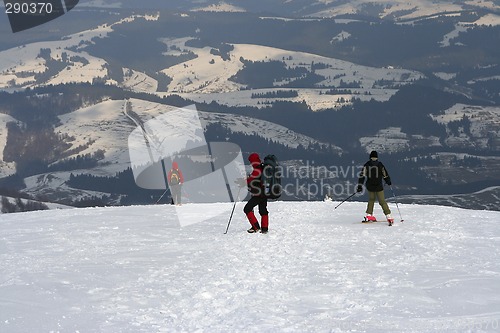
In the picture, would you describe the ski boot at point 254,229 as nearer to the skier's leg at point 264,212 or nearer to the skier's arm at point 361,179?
the skier's leg at point 264,212

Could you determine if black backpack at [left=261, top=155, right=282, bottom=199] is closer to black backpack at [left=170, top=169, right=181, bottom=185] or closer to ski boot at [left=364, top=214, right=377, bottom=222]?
ski boot at [left=364, top=214, right=377, bottom=222]

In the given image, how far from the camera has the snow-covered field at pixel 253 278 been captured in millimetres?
8914

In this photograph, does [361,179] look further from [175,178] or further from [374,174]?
[175,178]

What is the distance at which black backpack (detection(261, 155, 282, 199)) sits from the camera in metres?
16.6

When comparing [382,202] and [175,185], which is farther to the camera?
[175,185]

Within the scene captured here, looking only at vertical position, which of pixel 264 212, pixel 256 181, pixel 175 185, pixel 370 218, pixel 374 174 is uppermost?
pixel 256 181

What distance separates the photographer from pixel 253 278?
11.4m

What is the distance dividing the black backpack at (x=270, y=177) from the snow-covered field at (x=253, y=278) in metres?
1.12

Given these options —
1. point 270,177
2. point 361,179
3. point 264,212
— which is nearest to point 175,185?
point 361,179

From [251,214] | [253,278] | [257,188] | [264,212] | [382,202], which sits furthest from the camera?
[382,202]

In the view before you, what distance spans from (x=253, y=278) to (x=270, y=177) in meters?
5.52

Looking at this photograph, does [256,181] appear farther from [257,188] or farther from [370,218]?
[370,218]

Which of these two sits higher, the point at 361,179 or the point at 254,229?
the point at 361,179

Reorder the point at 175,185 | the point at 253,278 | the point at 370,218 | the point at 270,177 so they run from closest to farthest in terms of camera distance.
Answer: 1. the point at 253,278
2. the point at 270,177
3. the point at 370,218
4. the point at 175,185
